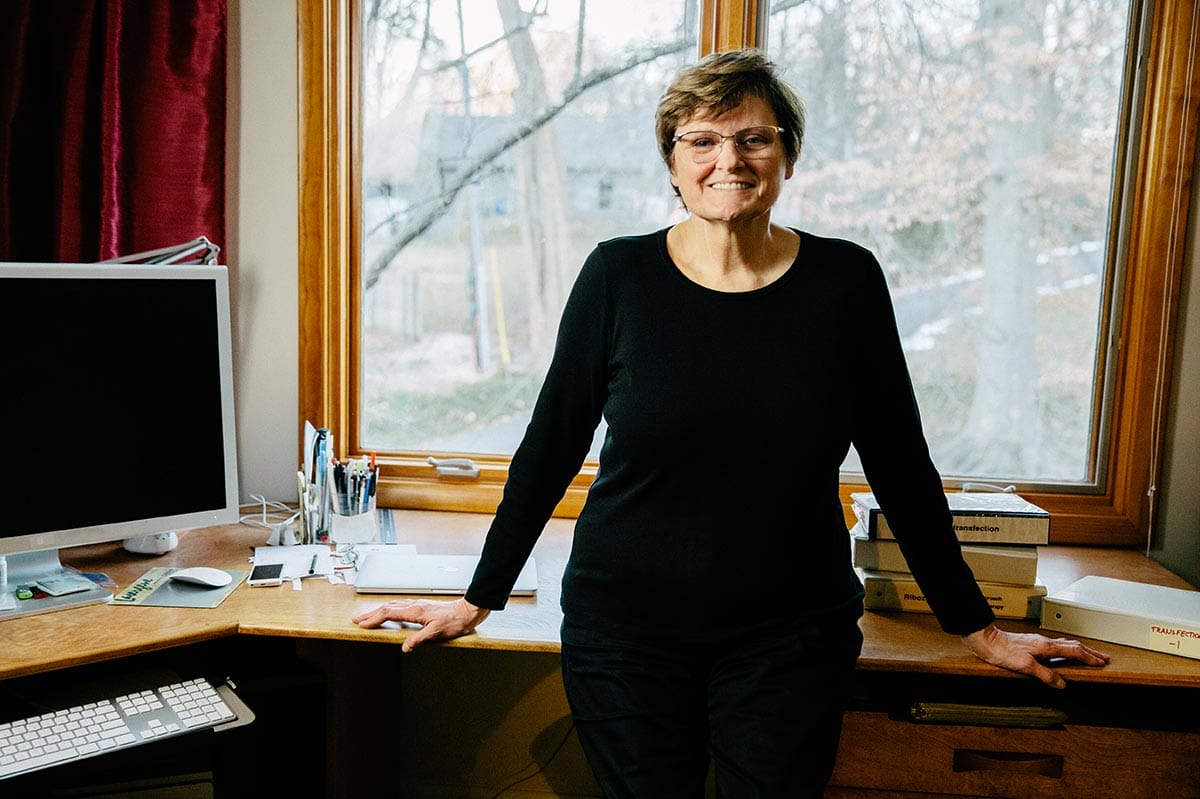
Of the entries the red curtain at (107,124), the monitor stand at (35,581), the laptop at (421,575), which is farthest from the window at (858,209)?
the monitor stand at (35,581)

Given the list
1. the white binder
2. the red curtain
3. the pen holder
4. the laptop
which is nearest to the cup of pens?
the pen holder

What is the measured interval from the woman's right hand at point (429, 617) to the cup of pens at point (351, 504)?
40 cm

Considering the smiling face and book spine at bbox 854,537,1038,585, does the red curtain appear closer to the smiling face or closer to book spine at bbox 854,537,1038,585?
the smiling face

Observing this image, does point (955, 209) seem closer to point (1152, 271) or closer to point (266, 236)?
point (1152, 271)

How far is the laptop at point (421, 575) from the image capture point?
173 centimetres

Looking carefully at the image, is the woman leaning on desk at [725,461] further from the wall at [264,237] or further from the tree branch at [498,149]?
the wall at [264,237]

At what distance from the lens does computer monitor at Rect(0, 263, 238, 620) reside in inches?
64.2

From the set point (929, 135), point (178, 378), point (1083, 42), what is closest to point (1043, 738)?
point (929, 135)

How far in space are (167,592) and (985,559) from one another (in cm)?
129

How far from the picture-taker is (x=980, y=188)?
212 cm

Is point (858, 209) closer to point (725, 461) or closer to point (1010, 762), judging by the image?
point (725, 461)

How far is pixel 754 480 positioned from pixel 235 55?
142 cm

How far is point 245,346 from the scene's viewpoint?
2.22 metres

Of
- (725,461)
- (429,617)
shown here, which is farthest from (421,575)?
(725,461)
